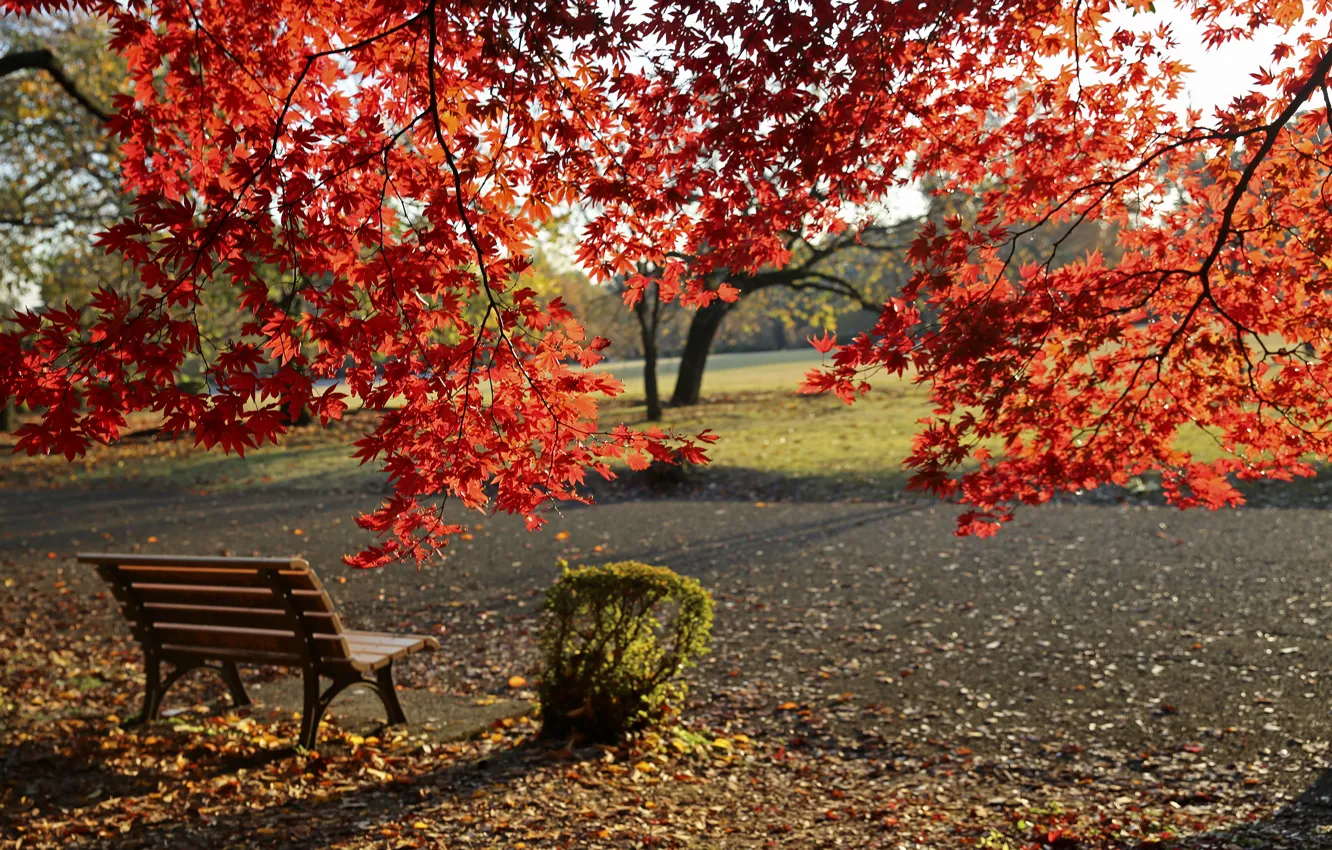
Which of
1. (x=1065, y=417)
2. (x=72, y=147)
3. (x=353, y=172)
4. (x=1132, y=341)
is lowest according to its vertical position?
(x=1065, y=417)

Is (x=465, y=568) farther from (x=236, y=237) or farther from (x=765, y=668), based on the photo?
(x=236, y=237)

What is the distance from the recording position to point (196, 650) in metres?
5.91

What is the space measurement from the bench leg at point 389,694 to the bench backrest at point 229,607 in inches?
15.9

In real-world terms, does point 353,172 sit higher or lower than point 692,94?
lower

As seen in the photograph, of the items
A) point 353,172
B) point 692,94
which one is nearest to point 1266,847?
point 692,94

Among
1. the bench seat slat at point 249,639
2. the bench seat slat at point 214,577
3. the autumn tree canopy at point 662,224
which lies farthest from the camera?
the bench seat slat at point 249,639

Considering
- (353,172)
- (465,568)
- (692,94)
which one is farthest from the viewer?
(465,568)

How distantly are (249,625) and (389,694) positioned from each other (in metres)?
0.83

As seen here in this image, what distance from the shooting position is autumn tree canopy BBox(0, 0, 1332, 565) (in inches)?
137

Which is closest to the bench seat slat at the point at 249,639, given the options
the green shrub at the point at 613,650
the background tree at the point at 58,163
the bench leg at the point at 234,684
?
the bench leg at the point at 234,684

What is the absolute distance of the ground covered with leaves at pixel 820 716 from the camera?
14.9 ft

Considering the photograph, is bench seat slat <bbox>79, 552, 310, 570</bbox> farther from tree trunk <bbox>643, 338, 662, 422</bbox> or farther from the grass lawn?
tree trunk <bbox>643, 338, 662, 422</bbox>

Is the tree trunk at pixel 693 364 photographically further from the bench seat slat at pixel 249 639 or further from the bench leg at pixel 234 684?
the bench seat slat at pixel 249 639

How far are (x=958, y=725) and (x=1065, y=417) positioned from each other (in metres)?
1.96
